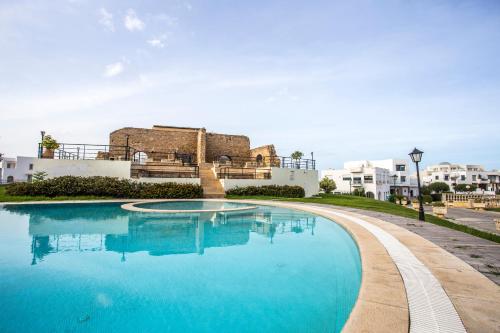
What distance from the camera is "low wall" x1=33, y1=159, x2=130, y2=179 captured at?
1606 cm

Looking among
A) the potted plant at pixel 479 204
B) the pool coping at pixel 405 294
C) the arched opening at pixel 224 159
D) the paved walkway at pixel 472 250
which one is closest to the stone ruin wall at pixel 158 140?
the arched opening at pixel 224 159

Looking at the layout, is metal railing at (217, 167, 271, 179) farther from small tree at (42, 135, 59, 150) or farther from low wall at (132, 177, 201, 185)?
small tree at (42, 135, 59, 150)

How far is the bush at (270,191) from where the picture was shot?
59.5 ft

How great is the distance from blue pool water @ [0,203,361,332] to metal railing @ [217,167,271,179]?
13375mm

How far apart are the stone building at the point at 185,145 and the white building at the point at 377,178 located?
3179 cm

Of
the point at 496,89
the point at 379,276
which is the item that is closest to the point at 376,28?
the point at 496,89

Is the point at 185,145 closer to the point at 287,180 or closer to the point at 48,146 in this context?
the point at 48,146

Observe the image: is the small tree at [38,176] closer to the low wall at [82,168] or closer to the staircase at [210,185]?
the low wall at [82,168]

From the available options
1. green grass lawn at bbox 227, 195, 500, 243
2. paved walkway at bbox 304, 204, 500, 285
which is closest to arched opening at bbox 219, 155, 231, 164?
green grass lawn at bbox 227, 195, 500, 243

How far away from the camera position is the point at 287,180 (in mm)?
20078

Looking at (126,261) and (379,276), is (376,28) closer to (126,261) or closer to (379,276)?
(379,276)

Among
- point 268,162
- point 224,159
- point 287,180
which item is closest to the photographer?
point 287,180

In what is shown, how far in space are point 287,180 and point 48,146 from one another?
16.6 metres

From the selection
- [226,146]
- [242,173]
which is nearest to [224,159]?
[226,146]
